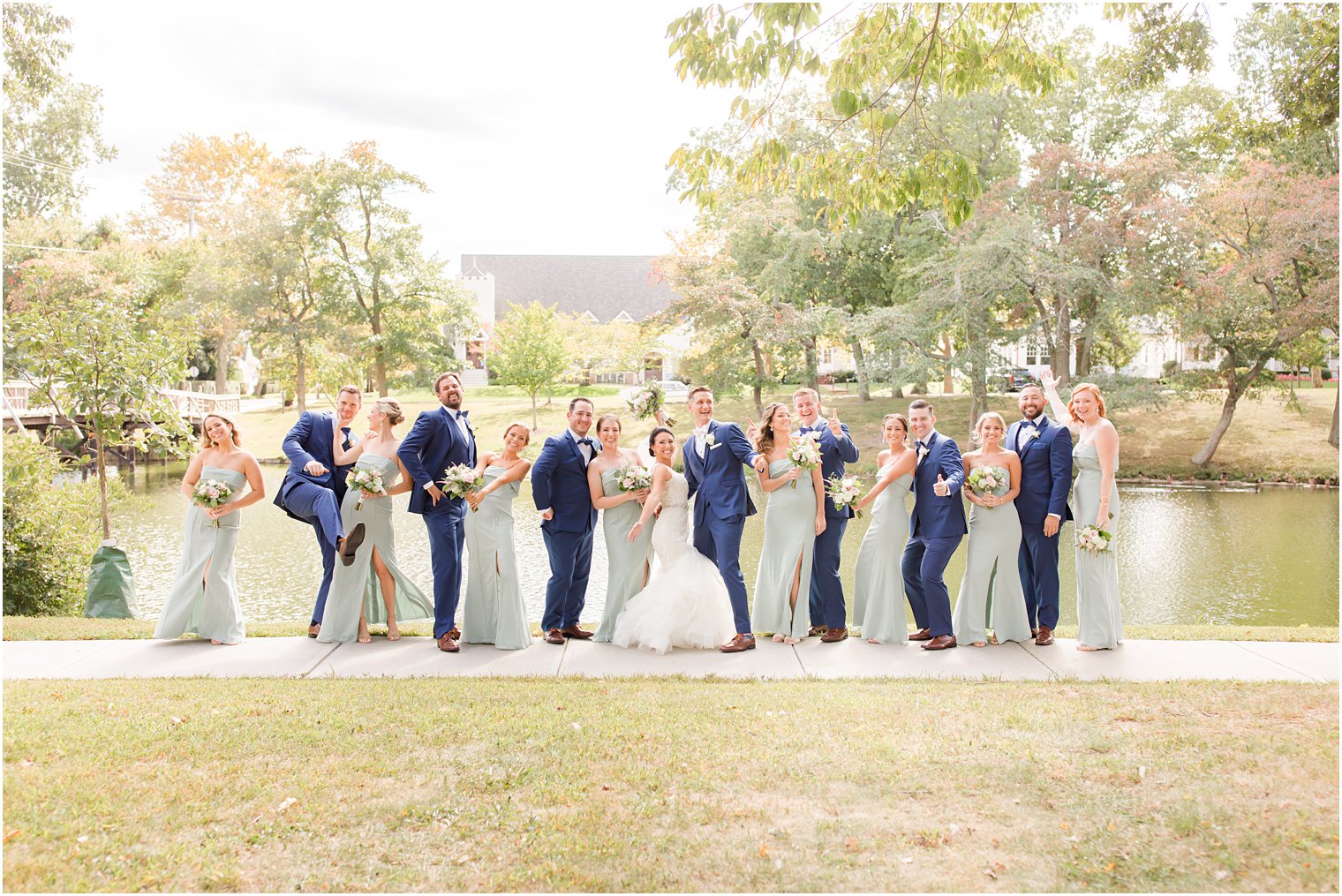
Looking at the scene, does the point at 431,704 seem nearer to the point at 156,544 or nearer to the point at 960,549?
the point at 960,549

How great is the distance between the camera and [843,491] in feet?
26.6

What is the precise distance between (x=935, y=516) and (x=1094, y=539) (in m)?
1.22

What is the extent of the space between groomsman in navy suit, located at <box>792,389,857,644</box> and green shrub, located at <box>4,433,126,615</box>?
8.54 m

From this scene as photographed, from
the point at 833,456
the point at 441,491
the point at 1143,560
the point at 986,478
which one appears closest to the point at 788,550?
the point at 833,456

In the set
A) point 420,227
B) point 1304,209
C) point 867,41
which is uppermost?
point 420,227

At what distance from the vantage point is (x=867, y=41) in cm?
770

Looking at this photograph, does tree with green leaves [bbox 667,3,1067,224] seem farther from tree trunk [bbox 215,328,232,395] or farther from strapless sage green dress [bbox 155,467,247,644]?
tree trunk [bbox 215,328,232,395]

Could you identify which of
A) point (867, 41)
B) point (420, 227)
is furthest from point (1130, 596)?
point (420, 227)

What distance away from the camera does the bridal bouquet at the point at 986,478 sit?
7.86 meters

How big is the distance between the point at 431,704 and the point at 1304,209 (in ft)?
85.4

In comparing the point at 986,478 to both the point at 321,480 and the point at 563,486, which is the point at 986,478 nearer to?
the point at 563,486

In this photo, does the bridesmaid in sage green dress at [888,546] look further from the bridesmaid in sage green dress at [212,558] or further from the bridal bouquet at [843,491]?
the bridesmaid in sage green dress at [212,558]

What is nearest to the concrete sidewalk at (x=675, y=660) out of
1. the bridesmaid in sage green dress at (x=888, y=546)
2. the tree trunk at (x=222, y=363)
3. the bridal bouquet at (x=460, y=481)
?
the bridesmaid in sage green dress at (x=888, y=546)

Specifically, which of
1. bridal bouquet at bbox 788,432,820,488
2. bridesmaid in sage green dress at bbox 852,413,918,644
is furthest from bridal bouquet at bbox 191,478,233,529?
bridesmaid in sage green dress at bbox 852,413,918,644
